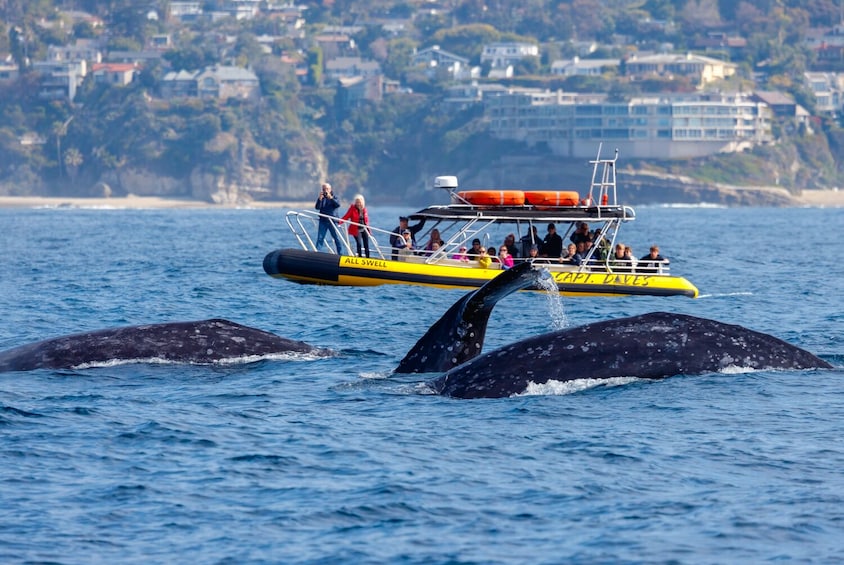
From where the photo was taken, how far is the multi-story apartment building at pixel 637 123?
171 metres

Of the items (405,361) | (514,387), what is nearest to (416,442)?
(514,387)

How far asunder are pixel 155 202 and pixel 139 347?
15179cm

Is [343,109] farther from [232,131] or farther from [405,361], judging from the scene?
[405,361]

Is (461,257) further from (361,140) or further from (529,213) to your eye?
(361,140)

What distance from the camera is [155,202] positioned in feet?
538

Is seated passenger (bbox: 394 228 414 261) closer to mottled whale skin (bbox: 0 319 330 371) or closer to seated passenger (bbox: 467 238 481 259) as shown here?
seated passenger (bbox: 467 238 481 259)

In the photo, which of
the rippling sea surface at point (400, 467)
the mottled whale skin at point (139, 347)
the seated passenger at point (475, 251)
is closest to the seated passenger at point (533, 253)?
the seated passenger at point (475, 251)

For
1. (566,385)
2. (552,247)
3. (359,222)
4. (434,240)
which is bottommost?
(566,385)

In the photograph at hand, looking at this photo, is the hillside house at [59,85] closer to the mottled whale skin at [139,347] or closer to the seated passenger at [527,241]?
the seated passenger at [527,241]

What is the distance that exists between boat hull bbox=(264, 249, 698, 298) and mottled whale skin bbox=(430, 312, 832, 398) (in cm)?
1668

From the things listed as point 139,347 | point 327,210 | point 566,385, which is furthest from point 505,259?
point 566,385

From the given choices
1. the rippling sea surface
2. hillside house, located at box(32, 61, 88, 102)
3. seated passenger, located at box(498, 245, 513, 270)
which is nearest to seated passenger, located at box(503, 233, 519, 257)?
seated passenger, located at box(498, 245, 513, 270)

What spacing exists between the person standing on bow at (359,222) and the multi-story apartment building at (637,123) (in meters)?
140

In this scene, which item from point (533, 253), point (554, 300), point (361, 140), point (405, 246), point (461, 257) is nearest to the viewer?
point (554, 300)
